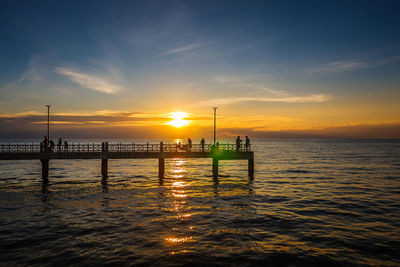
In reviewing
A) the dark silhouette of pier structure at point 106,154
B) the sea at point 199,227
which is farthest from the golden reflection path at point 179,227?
the dark silhouette of pier structure at point 106,154

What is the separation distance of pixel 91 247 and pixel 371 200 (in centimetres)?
2390

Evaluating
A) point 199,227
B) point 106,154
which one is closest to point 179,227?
point 199,227

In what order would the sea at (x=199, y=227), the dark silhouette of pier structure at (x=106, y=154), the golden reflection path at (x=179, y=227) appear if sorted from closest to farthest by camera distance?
1. the sea at (x=199, y=227)
2. the golden reflection path at (x=179, y=227)
3. the dark silhouette of pier structure at (x=106, y=154)

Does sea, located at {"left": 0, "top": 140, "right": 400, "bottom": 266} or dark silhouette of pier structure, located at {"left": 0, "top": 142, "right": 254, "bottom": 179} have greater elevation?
dark silhouette of pier structure, located at {"left": 0, "top": 142, "right": 254, "bottom": 179}

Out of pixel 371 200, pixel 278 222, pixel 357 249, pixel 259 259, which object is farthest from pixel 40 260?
pixel 371 200

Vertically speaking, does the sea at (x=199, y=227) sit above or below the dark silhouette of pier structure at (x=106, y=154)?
below

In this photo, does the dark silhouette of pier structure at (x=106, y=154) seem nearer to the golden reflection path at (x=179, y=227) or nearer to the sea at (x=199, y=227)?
the sea at (x=199, y=227)

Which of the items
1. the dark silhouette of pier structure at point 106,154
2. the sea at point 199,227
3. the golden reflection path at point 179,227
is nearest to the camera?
the sea at point 199,227

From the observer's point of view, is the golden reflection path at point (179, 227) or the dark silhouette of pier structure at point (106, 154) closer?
the golden reflection path at point (179, 227)

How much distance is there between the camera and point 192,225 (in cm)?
1600

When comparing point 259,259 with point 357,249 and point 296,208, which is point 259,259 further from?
point 296,208

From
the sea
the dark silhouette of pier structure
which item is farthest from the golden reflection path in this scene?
the dark silhouette of pier structure

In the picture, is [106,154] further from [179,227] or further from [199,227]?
[199,227]

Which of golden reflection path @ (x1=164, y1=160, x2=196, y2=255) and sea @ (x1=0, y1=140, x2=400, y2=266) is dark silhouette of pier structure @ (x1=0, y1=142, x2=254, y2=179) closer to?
sea @ (x1=0, y1=140, x2=400, y2=266)
